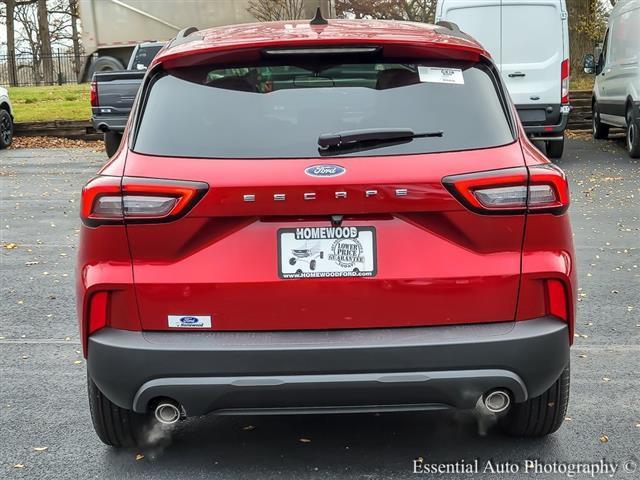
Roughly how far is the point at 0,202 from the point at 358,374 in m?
9.65

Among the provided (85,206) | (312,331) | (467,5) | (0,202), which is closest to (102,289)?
(85,206)

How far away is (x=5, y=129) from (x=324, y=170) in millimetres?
16532

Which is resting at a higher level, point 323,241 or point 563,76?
point 323,241

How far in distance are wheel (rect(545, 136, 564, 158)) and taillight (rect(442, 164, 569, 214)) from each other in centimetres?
1236

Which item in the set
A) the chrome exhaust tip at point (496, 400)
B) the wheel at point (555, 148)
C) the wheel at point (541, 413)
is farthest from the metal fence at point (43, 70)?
the chrome exhaust tip at point (496, 400)

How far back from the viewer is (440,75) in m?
3.67

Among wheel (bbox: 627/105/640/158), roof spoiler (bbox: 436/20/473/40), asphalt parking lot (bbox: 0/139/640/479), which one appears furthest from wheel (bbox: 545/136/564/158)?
roof spoiler (bbox: 436/20/473/40)

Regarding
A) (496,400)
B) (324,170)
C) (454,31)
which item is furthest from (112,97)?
(496,400)

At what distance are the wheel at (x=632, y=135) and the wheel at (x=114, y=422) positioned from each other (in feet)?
41.4

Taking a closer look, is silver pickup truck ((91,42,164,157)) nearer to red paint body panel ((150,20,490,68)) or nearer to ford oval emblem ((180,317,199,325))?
red paint body panel ((150,20,490,68))

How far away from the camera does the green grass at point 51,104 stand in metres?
21.9

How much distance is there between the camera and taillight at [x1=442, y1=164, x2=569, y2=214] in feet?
11.0

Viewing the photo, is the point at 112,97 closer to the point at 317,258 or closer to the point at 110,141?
the point at 110,141

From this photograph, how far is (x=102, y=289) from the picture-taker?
3424mm
